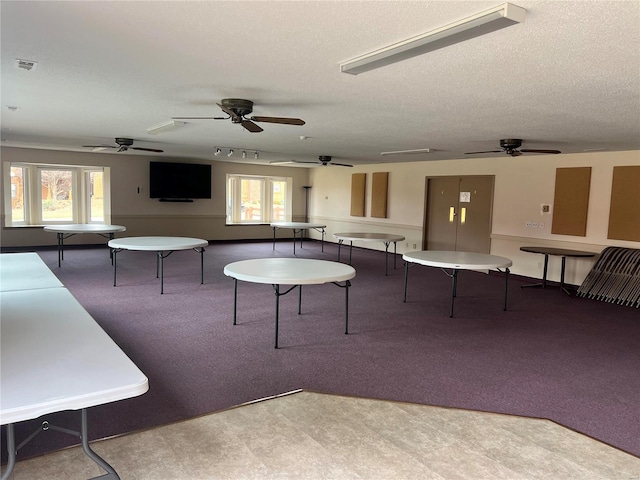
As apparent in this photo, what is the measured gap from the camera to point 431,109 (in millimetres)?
4102

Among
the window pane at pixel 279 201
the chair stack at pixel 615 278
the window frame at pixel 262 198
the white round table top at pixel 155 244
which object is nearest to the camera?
the white round table top at pixel 155 244

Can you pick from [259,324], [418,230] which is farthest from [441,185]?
[259,324]

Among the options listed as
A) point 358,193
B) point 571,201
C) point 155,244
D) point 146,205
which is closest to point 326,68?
point 155,244

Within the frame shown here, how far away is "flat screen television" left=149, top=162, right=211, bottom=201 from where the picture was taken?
1093cm

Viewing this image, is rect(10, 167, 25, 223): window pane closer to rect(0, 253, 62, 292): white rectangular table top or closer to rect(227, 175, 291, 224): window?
rect(227, 175, 291, 224): window

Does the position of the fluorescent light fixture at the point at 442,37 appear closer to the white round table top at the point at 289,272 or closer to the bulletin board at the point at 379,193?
the white round table top at the point at 289,272

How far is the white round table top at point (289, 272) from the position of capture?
156 inches

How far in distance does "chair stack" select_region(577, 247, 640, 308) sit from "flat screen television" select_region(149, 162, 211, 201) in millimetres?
8765

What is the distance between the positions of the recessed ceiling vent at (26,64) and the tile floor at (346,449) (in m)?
2.42

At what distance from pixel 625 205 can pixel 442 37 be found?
18.9 feet

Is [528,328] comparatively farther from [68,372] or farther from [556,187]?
[68,372]

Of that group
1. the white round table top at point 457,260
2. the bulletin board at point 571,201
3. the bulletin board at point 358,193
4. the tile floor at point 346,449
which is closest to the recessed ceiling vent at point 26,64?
the tile floor at point 346,449

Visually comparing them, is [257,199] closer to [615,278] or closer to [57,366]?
[615,278]

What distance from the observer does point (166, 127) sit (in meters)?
5.62
